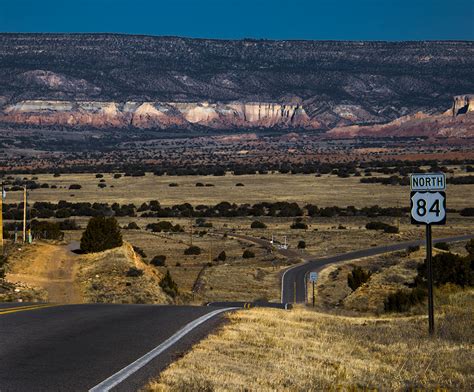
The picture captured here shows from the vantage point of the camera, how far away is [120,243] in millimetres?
44812

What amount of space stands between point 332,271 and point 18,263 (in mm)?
20567

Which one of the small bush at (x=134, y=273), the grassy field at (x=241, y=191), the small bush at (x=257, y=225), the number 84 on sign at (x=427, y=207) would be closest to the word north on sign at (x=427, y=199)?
the number 84 on sign at (x=427, y=207)

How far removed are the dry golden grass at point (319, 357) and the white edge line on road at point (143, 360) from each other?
40cm

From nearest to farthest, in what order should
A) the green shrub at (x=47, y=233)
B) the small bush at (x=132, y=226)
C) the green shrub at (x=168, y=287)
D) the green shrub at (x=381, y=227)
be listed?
the green shrub at (x=168, y=287) → the green shrub at (x=47, y=233) → the green shrub at (x=381, y=227) → the small bush at (x=132, y=226)

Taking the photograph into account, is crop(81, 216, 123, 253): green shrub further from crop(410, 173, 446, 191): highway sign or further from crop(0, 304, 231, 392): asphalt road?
crop(410, 173, 446, 191): highway sign

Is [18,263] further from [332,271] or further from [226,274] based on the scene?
[332,271]

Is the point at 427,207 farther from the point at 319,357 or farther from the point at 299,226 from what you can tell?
the point at 299,226

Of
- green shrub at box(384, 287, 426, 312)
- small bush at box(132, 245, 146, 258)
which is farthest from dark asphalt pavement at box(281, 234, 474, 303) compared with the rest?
green shrub at box(384, 287, 426, 312)

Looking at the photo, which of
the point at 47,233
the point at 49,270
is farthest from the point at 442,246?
the point at 49,270

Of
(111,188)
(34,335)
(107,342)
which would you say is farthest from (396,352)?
(111,188)

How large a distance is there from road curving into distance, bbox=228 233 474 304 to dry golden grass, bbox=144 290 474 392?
27996 mm

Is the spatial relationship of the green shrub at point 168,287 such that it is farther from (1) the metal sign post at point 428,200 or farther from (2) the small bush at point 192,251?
(2) the small bush at point 192,251

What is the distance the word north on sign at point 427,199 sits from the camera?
1476cm

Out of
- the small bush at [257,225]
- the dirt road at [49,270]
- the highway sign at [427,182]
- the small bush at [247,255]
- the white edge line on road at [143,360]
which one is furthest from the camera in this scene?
the small bush at [257,225]
